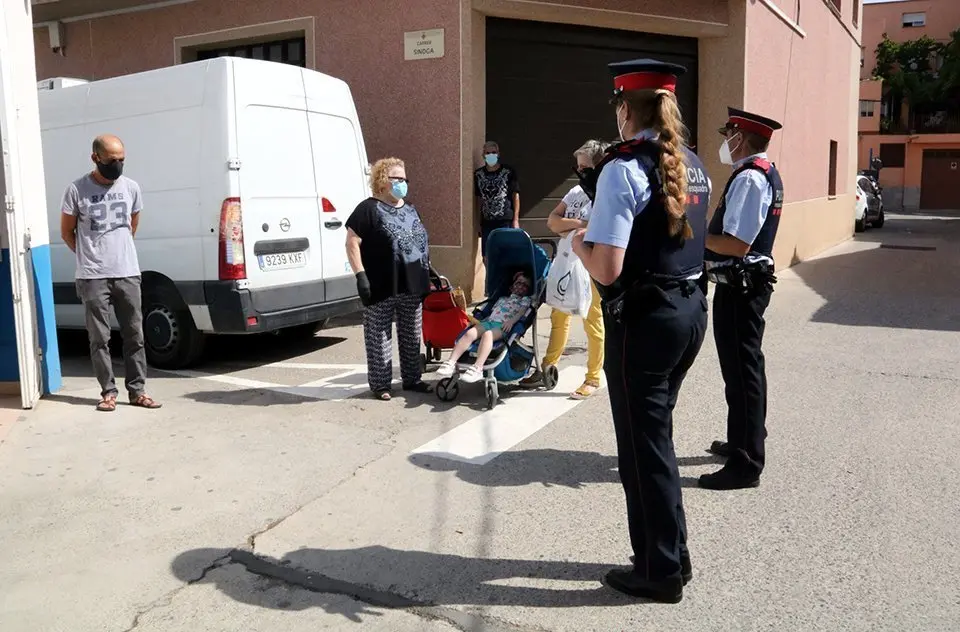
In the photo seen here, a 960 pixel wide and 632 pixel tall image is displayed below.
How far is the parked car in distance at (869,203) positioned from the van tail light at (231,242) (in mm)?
20520

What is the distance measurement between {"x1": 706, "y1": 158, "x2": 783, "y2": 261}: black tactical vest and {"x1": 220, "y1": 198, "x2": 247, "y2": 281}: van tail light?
391 centimetres

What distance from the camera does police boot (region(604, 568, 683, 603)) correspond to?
339cm

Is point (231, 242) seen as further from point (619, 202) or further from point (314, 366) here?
point (619, 202)

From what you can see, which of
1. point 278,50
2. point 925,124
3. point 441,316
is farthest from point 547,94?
point 925,124

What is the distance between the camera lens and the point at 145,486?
4.80 meters

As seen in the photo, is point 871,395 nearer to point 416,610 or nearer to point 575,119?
point 416,610

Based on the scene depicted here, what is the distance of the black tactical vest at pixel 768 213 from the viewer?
14.9 ft

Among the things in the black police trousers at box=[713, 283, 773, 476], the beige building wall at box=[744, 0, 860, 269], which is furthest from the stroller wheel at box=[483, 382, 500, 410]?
the beige building wall at box=[744, 0, 860, 269]

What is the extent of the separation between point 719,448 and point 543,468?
1.04 metres

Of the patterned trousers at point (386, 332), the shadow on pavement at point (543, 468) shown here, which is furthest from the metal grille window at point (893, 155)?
the shadow on pavement at point (543, 468)

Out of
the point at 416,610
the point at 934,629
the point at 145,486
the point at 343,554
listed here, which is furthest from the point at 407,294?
the point at 934,629

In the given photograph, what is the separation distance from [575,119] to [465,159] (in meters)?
1.88

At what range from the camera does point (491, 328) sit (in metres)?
6.35

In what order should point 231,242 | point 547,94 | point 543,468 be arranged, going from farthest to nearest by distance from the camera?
point 547,94, point 231,242, point 543,468
